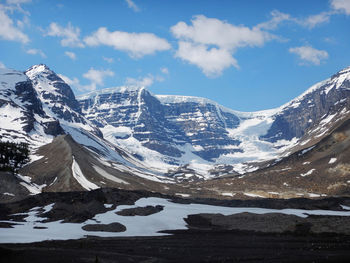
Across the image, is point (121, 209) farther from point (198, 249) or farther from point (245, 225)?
point (198, 249)

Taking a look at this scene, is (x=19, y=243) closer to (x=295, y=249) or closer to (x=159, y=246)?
(x=159, y=246)

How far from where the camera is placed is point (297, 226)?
7450cm

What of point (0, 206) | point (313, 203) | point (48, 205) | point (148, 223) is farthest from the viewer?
point (313, 203)

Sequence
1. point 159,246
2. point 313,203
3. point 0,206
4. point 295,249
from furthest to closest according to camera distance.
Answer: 1. point 313,203
2. point 0,206
3. point 159,246
4. point 295,249

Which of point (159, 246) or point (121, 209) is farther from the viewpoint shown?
point (121, 209)

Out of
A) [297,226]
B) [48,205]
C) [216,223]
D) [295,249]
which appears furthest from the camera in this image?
[48,205]

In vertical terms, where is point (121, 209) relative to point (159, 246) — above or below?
above

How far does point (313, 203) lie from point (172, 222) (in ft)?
143

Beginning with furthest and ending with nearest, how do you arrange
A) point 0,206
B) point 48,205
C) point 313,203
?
1. point 313,203
2. point 0,206
3. point 48,205

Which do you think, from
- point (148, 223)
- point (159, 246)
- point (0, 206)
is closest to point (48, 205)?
point (0, 206)

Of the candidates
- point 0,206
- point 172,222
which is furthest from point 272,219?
point 0,206

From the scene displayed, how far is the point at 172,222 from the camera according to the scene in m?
84.3

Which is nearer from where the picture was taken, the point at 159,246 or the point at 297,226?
the point at 159,246

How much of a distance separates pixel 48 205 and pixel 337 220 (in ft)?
181
